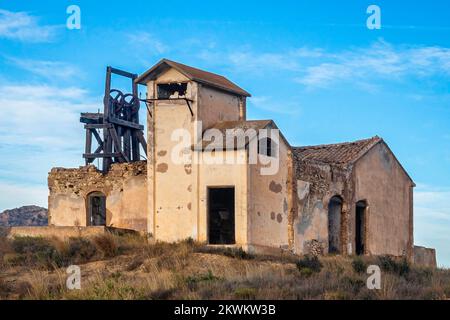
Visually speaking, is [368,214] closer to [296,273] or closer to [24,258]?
[296,273]

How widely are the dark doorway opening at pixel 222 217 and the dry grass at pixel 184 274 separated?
2.73m

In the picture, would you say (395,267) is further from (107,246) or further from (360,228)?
(107,246)

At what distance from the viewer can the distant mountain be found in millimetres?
48469

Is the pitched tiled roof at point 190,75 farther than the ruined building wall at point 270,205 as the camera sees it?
Yes

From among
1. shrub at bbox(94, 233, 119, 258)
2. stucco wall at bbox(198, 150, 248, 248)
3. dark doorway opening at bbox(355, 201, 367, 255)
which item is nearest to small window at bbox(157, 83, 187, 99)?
stucco wall at bbox(198, 150, 248, 248)

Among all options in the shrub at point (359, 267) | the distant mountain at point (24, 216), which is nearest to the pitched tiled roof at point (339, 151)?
the shrub at point (359, 267)

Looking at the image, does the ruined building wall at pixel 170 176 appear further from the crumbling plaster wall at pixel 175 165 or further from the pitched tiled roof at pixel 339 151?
the pitched tiled roof at pixel 339 151

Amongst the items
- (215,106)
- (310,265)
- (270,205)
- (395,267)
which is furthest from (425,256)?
(310,265)

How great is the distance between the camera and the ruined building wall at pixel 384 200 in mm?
32562

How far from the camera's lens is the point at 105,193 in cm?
3100

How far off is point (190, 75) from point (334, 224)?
8127 mm
